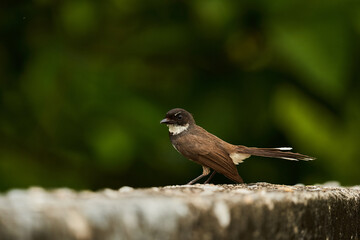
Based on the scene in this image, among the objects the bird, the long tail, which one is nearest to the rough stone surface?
the bird

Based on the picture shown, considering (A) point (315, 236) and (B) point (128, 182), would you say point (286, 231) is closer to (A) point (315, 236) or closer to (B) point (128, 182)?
(A) point (315, 236)

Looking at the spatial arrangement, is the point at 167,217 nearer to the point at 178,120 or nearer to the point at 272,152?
the point at 272,152

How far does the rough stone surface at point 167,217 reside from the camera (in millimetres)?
1200

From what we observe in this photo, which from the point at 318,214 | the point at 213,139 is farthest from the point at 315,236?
the point at 213,139

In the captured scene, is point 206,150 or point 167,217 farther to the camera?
point 206,150

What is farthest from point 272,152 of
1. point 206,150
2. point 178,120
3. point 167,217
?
point 167,217

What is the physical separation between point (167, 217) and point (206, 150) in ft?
8.93

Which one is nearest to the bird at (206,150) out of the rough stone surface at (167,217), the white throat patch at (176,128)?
the white throat patch at (176,128)

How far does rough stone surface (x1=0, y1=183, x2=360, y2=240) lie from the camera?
1.20m

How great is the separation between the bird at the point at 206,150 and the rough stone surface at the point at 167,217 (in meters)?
1.81

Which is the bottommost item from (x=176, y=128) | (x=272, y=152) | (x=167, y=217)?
(x=167, y=217)

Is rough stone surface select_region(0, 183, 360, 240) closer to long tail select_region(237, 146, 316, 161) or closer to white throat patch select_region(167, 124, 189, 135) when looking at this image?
long tail select_region(237, 146, 316, 161)

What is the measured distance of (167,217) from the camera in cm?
145

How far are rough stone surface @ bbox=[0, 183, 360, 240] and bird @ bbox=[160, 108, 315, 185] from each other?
1805mm
